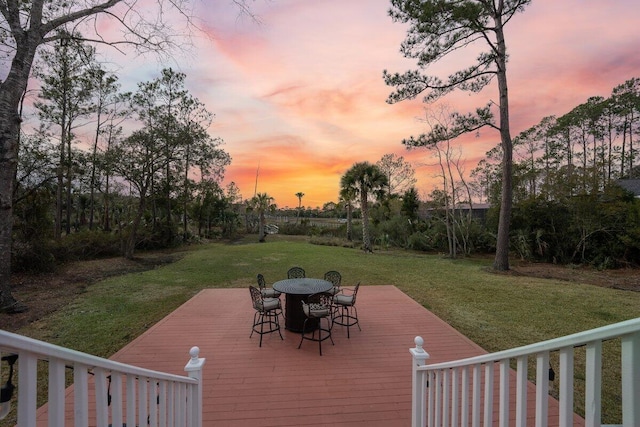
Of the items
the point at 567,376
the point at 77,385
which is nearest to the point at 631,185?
the point at 567,376

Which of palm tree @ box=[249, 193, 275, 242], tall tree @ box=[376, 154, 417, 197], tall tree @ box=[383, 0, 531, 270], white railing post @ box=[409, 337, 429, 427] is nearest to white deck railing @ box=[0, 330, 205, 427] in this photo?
white railing post @ box=[409, 337, 429, 427]

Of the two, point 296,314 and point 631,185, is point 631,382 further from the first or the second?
point 631,185

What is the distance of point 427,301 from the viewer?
21.4ft

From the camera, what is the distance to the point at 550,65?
8297mm

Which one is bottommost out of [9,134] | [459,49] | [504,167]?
[9,134]

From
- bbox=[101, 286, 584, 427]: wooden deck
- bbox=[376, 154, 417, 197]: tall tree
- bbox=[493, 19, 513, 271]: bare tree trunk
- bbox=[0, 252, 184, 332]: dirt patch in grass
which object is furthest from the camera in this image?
bbox=[376, 154, 417, 197]: tall tree

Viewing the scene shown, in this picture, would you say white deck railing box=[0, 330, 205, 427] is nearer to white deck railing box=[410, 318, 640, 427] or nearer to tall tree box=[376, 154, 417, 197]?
white deck railing box=[410, 318, 640, 427]

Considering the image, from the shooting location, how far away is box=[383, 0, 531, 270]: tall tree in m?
9.01

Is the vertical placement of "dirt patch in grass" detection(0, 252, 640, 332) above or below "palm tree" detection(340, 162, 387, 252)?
below

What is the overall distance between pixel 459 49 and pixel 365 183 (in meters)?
7.83

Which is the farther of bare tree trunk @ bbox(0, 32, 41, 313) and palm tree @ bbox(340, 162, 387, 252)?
palm tree @ bbox(340, 162, 387, 252)

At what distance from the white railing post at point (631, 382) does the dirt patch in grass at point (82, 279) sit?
24.9 feet

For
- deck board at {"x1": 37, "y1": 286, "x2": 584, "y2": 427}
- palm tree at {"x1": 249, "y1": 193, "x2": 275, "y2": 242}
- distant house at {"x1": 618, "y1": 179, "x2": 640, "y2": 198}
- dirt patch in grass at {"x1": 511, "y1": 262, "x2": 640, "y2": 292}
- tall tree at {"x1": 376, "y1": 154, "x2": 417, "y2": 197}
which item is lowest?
dirt patch in grass at {"x1": 511, "y1": 262, "x2": 640, "y2": 292}

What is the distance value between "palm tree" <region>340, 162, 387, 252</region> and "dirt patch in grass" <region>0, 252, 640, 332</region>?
7305mm
